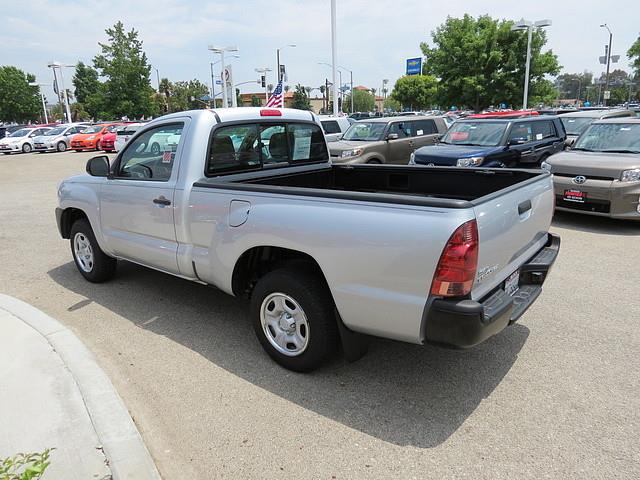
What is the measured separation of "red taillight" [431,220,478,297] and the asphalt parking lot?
3.05 ft

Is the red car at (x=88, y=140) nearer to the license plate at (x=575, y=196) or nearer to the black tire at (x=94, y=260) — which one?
the black tire at (x=94, y=260)

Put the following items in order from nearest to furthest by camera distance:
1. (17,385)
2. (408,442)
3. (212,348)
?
(408,442), (17,385), (212,348)

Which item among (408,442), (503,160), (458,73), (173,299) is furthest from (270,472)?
(458,73)

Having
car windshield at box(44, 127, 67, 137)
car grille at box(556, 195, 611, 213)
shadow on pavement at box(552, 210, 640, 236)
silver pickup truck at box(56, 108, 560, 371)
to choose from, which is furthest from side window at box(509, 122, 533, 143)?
car windshield at box(44, 127, 67, 137)

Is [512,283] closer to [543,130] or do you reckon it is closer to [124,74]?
[543,130]

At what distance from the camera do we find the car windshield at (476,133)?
33.7ft

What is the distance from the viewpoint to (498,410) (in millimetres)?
3201

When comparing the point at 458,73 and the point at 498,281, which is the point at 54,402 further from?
the point at 458,73

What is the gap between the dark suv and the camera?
9609 millimetres

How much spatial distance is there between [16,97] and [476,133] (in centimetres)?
6651

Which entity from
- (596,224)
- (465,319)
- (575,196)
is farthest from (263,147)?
(596,224)

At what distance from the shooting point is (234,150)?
4484 mm

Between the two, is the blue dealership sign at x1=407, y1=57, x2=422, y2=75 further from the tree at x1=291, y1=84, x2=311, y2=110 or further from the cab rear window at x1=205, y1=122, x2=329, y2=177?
the cab rear window at x1=205, y1=122, x2=329, y2=177

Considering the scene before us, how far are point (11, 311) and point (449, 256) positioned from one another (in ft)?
14.4
